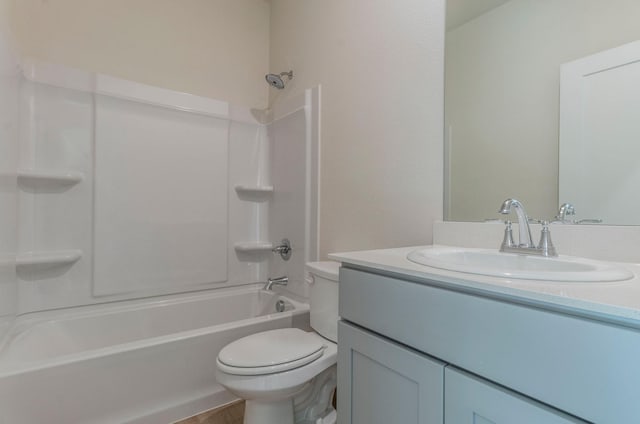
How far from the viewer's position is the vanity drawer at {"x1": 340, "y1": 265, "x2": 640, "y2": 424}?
0.48 metres

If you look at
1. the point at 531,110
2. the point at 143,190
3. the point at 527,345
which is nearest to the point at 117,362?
the point at 143,190

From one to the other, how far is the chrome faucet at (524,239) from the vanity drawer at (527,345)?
16.0 inches

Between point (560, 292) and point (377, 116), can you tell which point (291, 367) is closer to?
point (560, 292)

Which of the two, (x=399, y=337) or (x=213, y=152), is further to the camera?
(x=213, y=152)

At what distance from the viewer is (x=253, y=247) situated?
7.55 ft

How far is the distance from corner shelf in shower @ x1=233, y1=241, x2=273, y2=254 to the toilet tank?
35.6 inches

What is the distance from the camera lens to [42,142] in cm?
168

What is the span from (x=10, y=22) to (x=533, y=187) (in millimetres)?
2422

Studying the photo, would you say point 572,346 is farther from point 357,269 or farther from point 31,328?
point 31,328

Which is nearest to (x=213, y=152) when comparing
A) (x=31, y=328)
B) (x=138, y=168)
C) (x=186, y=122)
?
(x=186, y=122)

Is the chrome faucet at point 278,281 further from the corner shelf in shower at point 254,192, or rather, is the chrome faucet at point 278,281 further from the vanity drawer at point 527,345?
the vanity drawer at point 527,345

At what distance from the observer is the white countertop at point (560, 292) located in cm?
49

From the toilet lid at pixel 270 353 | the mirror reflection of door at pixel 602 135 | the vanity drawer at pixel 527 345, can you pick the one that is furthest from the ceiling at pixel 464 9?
the toilet lid at pixel 270 353

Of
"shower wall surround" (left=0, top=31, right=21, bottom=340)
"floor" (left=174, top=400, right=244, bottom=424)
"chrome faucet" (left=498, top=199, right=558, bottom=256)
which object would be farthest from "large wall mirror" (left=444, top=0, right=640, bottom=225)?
"shower wall surround" (left=0, top=31, right=21, bottom=340)
